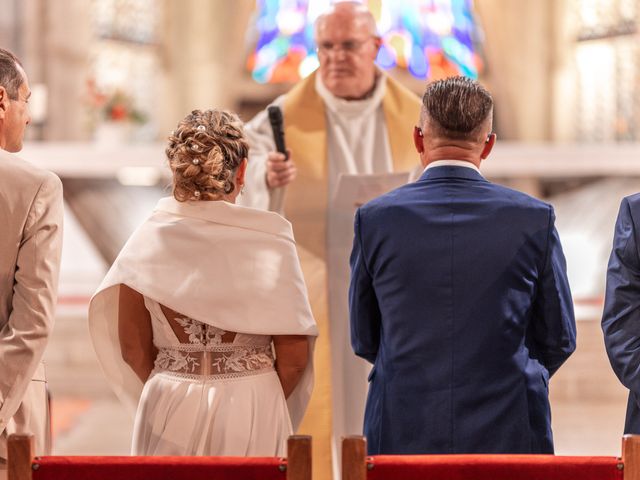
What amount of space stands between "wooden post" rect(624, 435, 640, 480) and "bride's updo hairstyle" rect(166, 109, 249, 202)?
108cm

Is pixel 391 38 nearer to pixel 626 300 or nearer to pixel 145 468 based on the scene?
pixel 626 300

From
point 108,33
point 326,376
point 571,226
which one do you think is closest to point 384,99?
point 326,376

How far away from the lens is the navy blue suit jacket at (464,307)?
220 centimetres

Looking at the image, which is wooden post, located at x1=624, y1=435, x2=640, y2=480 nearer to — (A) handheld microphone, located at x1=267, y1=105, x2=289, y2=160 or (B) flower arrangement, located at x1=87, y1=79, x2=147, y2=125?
(A) handheld microphone, located at x1=267, y1=105, x2=289, y2=160

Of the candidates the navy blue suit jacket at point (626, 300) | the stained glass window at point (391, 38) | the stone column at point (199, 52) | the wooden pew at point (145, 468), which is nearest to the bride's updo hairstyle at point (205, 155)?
the wooden pew at point (145, 468)

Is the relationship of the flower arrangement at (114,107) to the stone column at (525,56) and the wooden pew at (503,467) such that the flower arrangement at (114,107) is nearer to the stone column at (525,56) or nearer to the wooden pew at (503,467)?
the stone column at (525,56)

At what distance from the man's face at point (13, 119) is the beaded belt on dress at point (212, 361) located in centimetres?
63

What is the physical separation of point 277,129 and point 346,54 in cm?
48

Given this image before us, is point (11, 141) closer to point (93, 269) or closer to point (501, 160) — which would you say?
point (501, 160)

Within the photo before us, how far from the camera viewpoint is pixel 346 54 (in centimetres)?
379

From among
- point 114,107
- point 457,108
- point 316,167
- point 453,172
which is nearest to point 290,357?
point 453,172

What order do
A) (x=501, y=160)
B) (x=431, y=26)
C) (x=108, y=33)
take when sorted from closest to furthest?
1. (x=501, y=160)
2. (x=108, y=33)
3. (x=431, y=26)

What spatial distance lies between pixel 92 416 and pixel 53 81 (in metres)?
3.57

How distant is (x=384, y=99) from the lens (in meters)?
3.98
